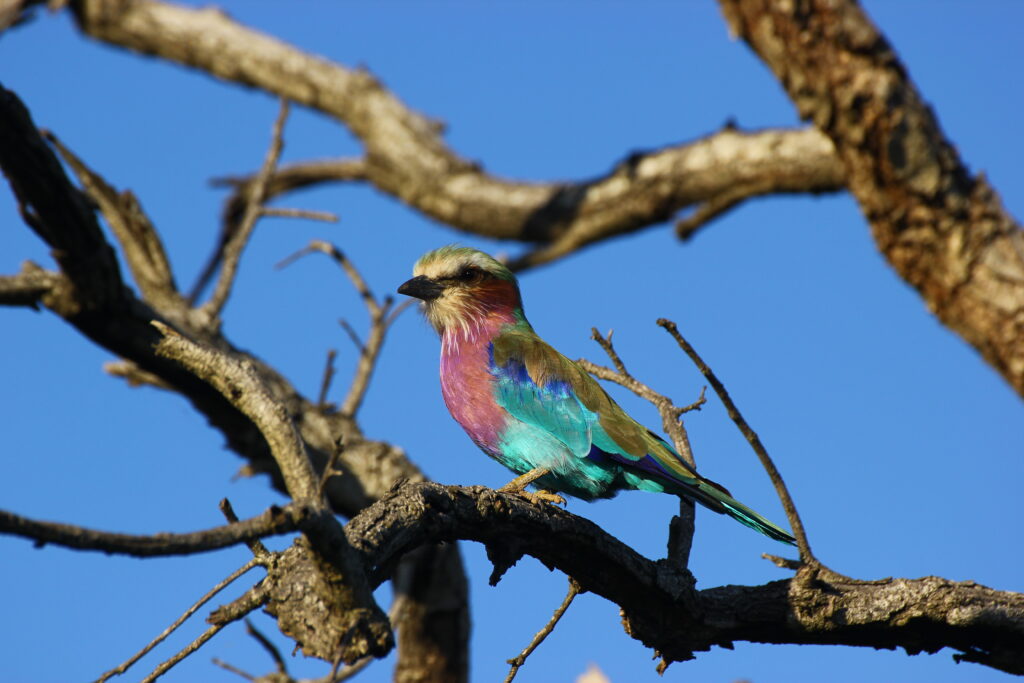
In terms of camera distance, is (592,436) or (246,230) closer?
(592,436)

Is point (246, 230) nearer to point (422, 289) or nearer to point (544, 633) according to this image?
point (422, 289)

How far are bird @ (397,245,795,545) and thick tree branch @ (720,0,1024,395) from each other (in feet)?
6.94

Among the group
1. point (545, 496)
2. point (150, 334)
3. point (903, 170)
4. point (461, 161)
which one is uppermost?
point (461, 161)

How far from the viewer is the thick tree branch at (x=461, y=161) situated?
842 centimetres

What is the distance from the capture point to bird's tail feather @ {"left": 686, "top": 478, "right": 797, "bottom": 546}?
510 centimetres

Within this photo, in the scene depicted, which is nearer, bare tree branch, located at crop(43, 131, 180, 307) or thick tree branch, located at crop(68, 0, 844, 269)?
bare tree branch, located at crop(43, 131, 180, 307)

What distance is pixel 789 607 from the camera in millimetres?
4773

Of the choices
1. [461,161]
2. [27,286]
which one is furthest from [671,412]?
[461,161]

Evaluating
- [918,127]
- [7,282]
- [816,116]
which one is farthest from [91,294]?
[918,127]

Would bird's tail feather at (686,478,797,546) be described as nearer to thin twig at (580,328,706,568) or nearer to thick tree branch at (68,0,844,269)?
thin twig at (580,328,706,568)

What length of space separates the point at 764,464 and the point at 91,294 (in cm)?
384

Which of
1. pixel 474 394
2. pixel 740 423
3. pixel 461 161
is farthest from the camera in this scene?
pixel 461 161

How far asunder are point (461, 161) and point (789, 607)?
627 cm

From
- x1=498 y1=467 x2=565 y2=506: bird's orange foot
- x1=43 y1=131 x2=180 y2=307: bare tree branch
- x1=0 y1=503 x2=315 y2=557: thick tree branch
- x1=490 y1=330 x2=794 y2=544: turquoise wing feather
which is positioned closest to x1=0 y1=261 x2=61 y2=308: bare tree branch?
x1=43 y1=131 x2=180 y2=307: bare tree branch
